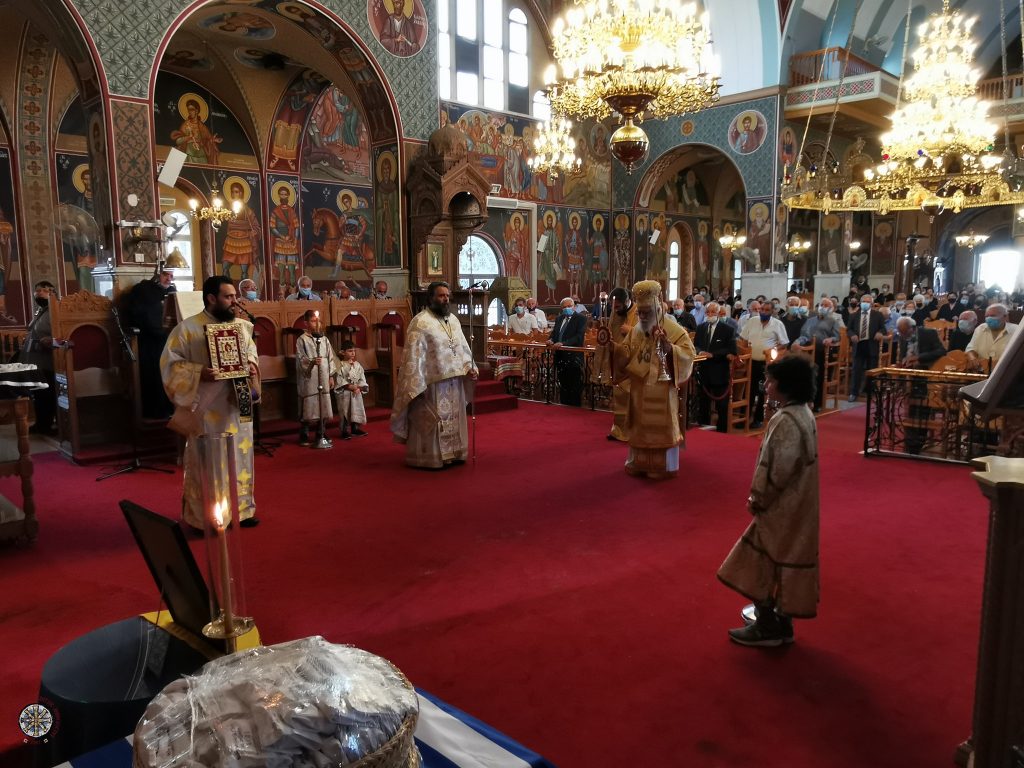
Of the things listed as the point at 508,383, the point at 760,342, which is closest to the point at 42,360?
the point at 508,383

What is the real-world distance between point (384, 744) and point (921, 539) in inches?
193

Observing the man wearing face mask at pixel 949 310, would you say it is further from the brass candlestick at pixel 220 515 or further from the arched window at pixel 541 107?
the brass candlestick at pixel 220 515

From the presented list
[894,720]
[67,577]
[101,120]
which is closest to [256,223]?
[101,120]

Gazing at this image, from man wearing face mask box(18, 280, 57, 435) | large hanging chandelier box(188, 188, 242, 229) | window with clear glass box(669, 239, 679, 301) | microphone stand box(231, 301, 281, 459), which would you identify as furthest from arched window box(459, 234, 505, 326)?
man wearing face mask box(18, 280, 57, 435)

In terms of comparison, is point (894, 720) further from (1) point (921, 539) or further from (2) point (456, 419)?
(2) point (456, 419)

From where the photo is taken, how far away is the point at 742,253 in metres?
18.0

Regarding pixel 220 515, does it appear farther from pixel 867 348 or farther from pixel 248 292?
pixel 867 348

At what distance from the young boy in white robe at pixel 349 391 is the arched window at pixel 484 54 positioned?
1011 cm

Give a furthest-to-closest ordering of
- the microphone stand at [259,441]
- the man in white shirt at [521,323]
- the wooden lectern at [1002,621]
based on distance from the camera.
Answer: the man in white shirt at [521,323]
the microphone stand at [259,441]
the wooden lectern at [1002,621]

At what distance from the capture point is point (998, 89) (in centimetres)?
1942

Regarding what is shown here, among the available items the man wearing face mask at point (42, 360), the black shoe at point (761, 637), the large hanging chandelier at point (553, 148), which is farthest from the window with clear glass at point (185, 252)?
the black shoe at point (761, 637)

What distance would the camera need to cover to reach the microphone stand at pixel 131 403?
694 cm

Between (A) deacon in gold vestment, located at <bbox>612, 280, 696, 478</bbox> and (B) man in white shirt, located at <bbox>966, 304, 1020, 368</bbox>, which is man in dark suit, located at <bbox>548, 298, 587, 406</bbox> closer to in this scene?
(A) deacon in gold vestment, located at <bbox>612, 280, 696, 478</bbox>

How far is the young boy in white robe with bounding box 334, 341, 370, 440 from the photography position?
8211 mm
